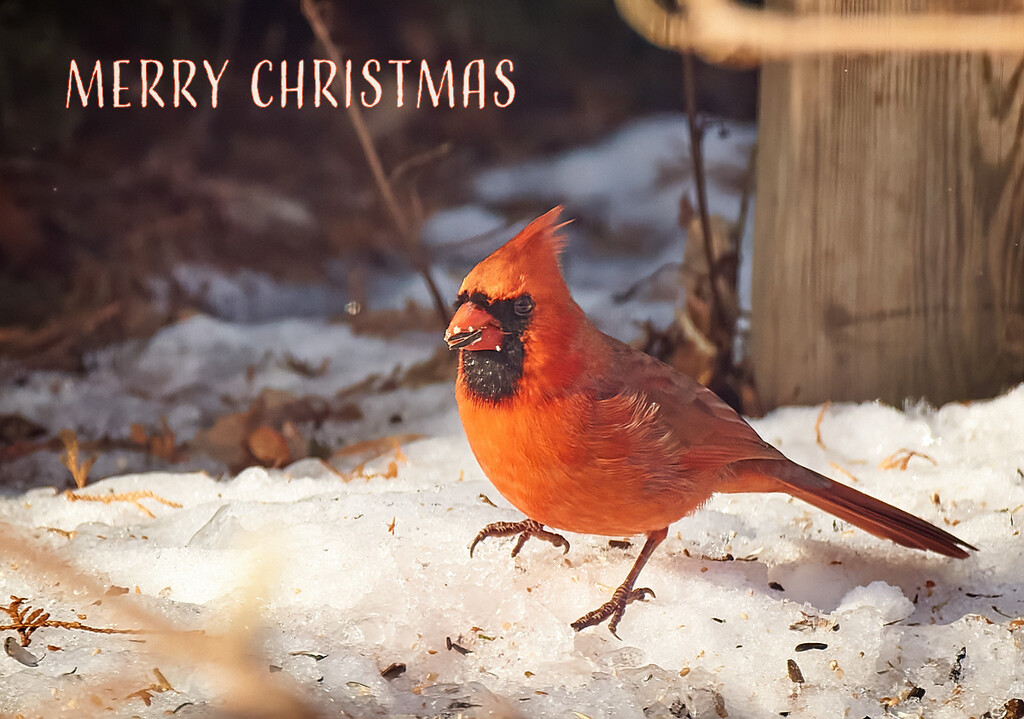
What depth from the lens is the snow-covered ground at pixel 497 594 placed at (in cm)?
112

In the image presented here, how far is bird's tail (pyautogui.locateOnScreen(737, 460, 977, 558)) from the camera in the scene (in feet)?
4.32

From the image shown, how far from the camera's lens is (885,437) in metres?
1.71

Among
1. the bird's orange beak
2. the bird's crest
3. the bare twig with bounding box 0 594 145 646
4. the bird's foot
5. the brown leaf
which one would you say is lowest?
the brown leaf

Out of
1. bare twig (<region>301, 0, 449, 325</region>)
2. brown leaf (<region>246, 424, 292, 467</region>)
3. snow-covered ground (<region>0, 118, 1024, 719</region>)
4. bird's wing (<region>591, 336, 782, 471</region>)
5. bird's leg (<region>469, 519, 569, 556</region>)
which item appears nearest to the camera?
snow-covered ground (<region>0, 118, 1024, 719</region>)

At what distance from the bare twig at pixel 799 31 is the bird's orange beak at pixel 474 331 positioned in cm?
91

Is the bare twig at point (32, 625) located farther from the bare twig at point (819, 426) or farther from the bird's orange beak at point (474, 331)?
the bare twig at point (819, 426)

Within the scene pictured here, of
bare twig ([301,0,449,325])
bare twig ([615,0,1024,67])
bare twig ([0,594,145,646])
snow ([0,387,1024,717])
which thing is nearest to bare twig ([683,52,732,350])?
bare twig ([615,0,1024,67])

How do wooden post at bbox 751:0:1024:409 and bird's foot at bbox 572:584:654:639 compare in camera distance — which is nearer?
bird's foot at bbox 572:584:654:639

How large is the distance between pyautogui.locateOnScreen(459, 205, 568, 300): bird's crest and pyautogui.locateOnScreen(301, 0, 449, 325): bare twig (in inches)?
28.1

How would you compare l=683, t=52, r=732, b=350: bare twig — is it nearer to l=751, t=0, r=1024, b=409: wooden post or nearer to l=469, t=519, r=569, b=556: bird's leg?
l=751, t=0, r=1024, b=409: wooden post

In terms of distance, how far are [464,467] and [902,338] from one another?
2.74 feet

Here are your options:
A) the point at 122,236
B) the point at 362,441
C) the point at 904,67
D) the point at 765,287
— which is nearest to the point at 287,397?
the point at 362,441

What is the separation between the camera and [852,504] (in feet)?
4.34

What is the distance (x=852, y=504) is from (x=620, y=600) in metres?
0.35
